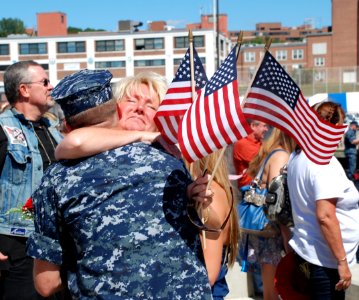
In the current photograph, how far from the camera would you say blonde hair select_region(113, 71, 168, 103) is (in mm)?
3469

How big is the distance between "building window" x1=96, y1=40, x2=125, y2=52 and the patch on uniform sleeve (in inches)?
3509

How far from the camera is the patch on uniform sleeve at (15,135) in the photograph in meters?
4.24

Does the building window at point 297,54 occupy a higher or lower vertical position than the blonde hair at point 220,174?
higher

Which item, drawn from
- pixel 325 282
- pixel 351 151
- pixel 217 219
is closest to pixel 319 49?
pixel 351 151

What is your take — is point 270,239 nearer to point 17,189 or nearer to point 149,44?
point 17,189

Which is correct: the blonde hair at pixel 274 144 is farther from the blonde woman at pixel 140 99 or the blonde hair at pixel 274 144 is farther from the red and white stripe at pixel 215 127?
the red and white stripe at pixel 215 127

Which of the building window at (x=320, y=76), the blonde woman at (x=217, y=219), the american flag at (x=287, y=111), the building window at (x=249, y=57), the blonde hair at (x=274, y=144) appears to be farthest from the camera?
the building window at (x=249, y=57)

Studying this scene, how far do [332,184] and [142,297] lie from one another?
188cm

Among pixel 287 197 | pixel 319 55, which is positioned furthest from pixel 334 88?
pixel 319 55

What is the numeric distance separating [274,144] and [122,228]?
2877 millimetres

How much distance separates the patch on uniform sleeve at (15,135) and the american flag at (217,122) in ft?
5.89

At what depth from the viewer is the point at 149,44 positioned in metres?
92.2

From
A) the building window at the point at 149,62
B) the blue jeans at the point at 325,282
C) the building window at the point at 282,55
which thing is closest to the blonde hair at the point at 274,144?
the blue jeans at the point at 325,282

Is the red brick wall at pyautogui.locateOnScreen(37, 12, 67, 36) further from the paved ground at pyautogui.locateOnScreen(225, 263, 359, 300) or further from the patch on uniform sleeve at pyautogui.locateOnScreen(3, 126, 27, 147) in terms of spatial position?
the patch on uniform sleeve at pyautogui.locateOnScreen(3, 126, 27, 147)
